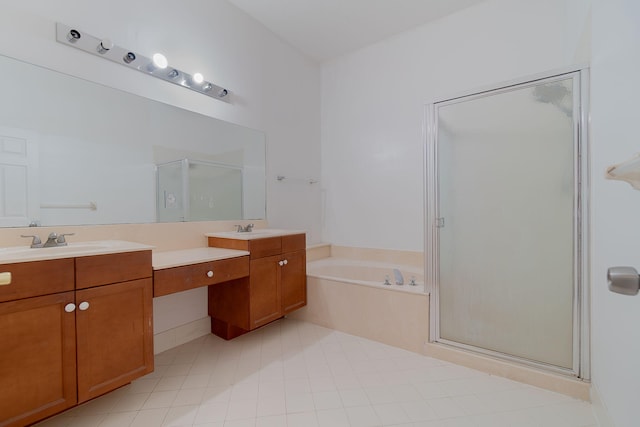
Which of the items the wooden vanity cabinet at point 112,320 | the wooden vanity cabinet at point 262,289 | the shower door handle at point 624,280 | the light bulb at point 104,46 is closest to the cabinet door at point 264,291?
the wooden vanity cabinet at point 262,289

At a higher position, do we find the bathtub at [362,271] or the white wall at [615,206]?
the white wall at [615,206]

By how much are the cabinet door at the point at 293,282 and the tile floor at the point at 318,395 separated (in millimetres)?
404

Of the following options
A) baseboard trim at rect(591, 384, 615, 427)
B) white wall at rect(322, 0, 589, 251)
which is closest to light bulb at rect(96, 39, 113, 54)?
white wall at rect(322, 0, 589, 251)

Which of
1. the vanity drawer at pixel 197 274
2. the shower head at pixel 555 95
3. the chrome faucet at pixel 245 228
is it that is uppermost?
the shower head at pixel 555 95

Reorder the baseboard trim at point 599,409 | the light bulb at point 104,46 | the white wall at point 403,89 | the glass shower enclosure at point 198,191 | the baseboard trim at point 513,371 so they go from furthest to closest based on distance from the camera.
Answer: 1. the white wall at point 403,89
2. the glass shower enclosure at point 198,191
3. the light bulb at point 104,46
4. the baseboard trim at point 513,371
5. the baseboard trim at point 599,409

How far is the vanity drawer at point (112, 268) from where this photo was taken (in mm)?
1290

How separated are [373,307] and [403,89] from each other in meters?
2.21

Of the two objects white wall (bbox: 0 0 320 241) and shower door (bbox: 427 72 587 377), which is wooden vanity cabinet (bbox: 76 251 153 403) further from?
shower door (bbox: 427 72 587 377)

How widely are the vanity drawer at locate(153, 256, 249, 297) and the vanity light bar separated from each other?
137cm

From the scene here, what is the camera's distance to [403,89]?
301cm

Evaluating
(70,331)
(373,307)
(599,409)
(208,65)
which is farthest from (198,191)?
(599,409)

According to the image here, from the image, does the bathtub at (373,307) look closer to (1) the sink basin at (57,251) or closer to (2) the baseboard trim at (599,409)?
(2) the baseboard trim at (599,409)

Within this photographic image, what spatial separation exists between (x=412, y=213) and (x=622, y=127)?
1909 mm

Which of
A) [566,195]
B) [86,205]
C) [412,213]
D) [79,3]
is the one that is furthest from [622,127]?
[79,3]
